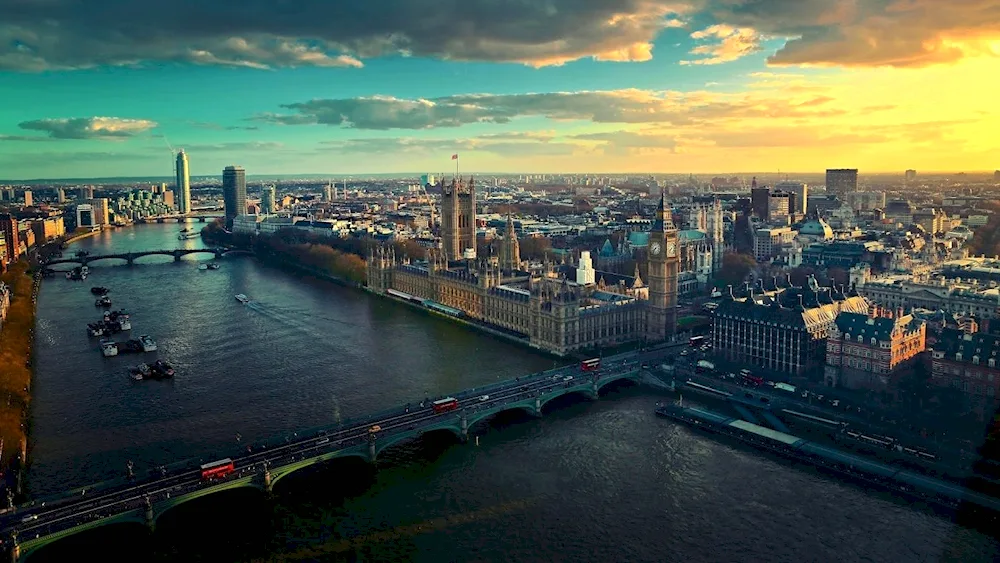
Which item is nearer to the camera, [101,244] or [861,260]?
[861,260]

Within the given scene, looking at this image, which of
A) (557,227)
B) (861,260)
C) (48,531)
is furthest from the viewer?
(557,227)

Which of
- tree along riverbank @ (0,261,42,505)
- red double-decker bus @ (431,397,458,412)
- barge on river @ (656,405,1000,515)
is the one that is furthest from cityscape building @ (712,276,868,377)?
tree along riverbank @ (0,261,42,505)

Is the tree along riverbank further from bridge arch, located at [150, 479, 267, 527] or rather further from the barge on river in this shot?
the barge on river

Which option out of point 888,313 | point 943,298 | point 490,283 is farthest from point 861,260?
point 490,283

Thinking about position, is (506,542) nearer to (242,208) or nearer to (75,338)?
(75,338)

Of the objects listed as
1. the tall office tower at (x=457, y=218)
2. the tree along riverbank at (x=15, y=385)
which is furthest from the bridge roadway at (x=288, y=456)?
the tall office tower at (x=457, y=218)

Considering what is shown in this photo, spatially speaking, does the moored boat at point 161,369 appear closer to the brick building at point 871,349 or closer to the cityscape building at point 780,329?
the cityscape building at point 780,329
